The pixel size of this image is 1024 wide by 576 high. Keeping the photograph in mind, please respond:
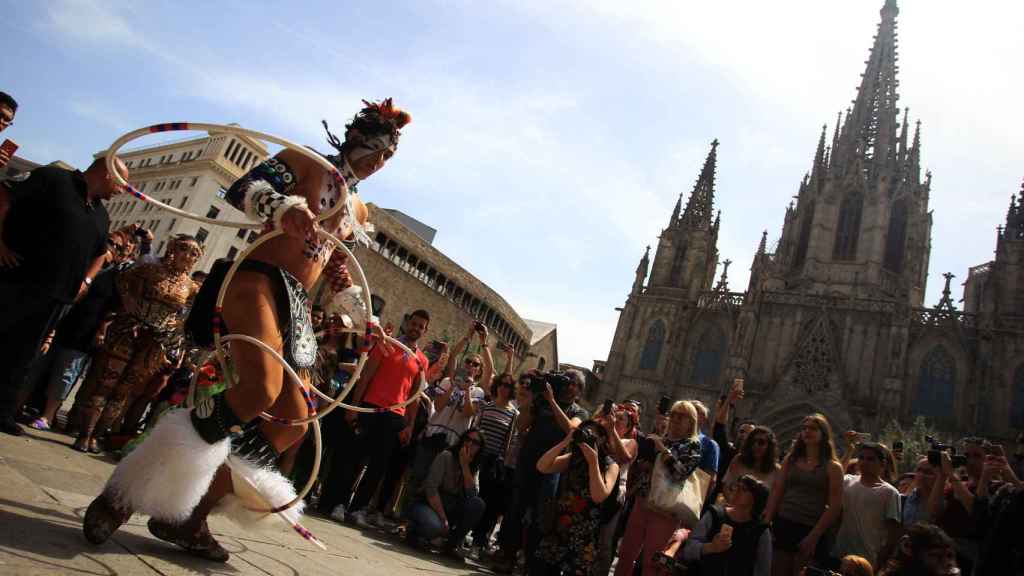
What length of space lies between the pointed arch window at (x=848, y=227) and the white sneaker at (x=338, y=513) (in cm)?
3947

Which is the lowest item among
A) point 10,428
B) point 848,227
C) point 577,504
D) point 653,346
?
point 10,428

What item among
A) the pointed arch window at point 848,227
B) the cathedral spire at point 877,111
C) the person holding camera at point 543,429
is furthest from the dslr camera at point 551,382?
the cathedral spire at point 877,111

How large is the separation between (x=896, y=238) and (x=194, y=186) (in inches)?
2146

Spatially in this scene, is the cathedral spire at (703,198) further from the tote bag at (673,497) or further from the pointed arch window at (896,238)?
the tote bag at (673,497)

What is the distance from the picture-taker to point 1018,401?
31094 millimetres

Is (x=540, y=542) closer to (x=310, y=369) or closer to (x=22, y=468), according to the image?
(x=310, y=369)

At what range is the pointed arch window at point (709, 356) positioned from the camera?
124ft

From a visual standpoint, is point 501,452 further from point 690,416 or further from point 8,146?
point 8,146

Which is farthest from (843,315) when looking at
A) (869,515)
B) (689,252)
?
(869,515)

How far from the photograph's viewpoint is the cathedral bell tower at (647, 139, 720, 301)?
4156 centimetres

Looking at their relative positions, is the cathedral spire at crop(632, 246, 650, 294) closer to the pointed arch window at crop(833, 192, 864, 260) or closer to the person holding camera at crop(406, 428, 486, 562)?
the pointed arch window at crop(833, 192, 864, 260)

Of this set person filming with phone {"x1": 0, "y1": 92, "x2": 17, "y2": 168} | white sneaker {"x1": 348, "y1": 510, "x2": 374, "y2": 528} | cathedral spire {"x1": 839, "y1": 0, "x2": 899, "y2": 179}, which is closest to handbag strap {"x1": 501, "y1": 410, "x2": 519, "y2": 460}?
white sneaker {"x1": 348, "y1": 510, "x2": 374, "y2": 528}

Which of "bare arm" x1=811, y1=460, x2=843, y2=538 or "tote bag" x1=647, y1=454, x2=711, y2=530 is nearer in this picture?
"tote bag" x1=647, y1=454, x2=711, y2=530

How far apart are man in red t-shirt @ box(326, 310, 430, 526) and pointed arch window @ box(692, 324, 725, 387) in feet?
110
